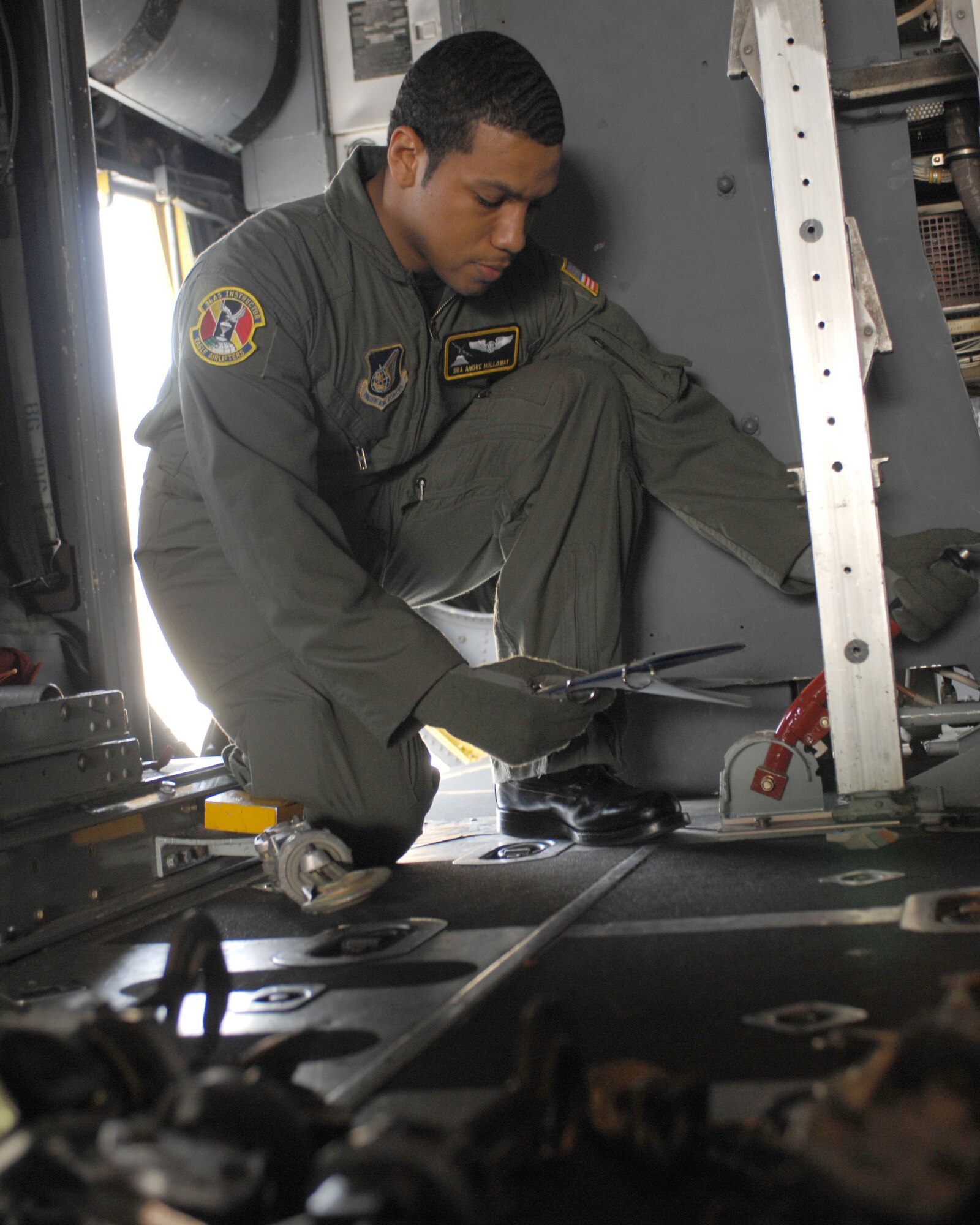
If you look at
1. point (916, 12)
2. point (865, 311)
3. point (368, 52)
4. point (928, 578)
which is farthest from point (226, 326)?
point (916, 12)

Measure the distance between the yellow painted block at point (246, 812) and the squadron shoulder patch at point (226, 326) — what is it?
2.30ft

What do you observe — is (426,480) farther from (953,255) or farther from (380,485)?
(953,255)

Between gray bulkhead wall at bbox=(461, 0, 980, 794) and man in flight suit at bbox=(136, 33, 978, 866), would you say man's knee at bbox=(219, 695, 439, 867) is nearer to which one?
man in flight suit at bbox=(136, 33, 978, 866)

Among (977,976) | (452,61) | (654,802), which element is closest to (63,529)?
(452,61)

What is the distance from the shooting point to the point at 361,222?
1883 millimetres

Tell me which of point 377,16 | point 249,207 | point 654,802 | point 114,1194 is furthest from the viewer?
point 249,207

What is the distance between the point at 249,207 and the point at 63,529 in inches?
59.2

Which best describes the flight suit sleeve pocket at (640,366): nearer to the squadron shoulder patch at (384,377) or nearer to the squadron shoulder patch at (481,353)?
the squadron shoulder patch at (481,353)

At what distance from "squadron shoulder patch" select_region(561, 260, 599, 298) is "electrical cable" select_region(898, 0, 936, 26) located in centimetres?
107

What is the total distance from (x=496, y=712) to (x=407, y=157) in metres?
1.01

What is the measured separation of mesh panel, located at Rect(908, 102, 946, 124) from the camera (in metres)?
2.10

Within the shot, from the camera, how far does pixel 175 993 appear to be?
3.17 feet

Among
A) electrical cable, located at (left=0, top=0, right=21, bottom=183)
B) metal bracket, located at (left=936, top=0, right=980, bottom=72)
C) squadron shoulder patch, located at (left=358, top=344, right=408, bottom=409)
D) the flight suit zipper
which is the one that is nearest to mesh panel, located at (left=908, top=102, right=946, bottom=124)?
metal bracket, located at (left=936, top=0, right=980, bottom=72)

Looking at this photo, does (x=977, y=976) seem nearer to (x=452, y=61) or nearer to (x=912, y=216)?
(x=452, y=61)
